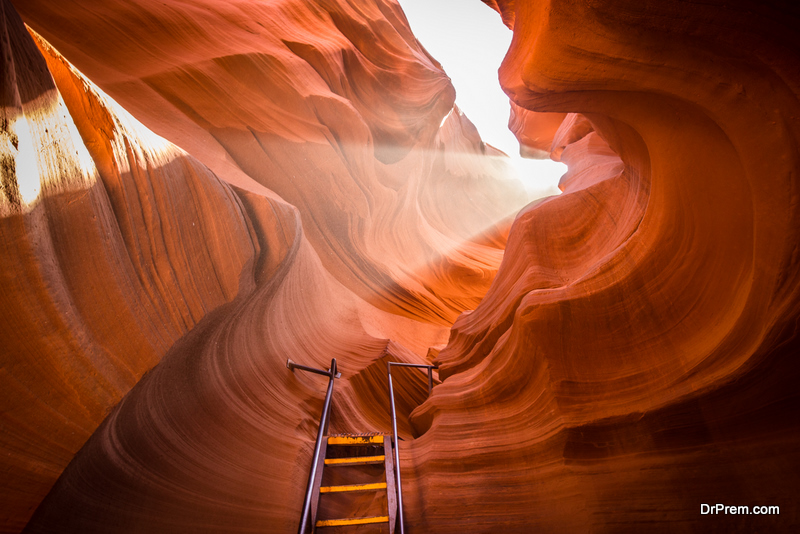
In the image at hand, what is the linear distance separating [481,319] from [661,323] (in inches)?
122

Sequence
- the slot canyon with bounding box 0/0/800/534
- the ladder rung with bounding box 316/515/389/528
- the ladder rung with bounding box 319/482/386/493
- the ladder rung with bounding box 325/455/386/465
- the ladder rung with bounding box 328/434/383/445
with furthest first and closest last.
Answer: the ladder rung with bounding box 328/434/383/445 → the ladder rung with bounding box 325/455/386/465 → the ladder rung with bounding box 319/482/386/493 → the ladder rung with bounding box 316/515/389/528 → the slot canyon with bounding box 0/0/800/534

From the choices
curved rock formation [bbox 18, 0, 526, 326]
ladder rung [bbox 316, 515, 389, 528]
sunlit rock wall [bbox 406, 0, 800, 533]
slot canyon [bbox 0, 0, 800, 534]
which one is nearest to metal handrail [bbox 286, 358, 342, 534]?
ladder rung [bbox 316, 515, 389, 528]

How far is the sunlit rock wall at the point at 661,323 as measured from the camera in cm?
233

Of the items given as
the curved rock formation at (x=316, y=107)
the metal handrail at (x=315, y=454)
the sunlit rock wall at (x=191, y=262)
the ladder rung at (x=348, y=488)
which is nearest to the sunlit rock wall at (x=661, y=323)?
the ladder rung at (x=348, y=488)

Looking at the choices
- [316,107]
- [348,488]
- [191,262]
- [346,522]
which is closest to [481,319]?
[348,488]

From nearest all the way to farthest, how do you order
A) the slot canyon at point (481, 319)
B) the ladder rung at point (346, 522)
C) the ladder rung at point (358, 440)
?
the slot canyon at point (481, 319) → the ladder rung at point (346, 522) → the ladder rung at point (358, 440)

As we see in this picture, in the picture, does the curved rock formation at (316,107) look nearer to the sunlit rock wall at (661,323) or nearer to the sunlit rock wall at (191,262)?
the sunlit rock wall at (191,262)

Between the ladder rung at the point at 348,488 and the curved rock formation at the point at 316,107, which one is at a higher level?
the curved rock formation at the point at 316,107

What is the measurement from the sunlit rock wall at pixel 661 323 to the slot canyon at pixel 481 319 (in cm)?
2

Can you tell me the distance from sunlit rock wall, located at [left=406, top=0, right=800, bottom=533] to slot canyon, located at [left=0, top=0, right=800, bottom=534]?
0.06ft

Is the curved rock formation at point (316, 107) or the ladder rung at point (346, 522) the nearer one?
the ladder rung at point (346, 522)

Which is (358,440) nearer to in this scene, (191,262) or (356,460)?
(356,460)

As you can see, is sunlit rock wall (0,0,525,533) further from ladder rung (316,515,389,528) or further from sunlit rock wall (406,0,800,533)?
sunlit rock wall (406,0,800,533)

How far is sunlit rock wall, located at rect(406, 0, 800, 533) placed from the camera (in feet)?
7.65
